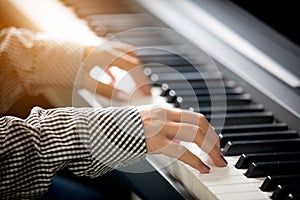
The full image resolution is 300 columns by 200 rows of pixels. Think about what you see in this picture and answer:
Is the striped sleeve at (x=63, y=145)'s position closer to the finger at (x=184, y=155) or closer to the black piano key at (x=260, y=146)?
the finger at (x=184, y=155)

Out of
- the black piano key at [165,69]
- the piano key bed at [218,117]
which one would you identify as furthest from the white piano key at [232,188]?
the black piano key at [165,69]

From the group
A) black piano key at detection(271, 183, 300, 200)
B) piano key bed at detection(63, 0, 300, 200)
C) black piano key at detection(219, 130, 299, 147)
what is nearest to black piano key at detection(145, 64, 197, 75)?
piano key bed at detection(63, 0, 300, 200)

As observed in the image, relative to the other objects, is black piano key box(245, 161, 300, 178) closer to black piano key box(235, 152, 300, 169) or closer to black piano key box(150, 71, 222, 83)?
black piano key box(235, 152, 300, 169)

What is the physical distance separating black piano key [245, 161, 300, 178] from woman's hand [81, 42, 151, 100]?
0.40m

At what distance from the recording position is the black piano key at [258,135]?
4.17 feet

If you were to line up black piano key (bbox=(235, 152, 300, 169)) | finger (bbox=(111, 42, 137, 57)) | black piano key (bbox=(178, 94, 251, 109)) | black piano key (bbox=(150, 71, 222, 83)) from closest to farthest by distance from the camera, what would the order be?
1. black piano key (bbox=(235, 152, 300, 169))
2. black piano key (bbox=(178, 94, 251, 109))
3. black piano key (bbox=(150, 71, 222, 83))
4. finger (bbox=(111, 42, 137, 57))

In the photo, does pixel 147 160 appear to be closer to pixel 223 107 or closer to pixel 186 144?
pixel 186 144

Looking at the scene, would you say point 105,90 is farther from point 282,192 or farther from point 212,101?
point 282,192

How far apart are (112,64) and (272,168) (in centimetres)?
61

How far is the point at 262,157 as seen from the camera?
1.19 m

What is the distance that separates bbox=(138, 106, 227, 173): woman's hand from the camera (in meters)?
1.13

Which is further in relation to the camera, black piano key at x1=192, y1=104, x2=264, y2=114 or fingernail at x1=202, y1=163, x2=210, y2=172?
black piano key at x1=192, y1=104, x2=264, y2=114

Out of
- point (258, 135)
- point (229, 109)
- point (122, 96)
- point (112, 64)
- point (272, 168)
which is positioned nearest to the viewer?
point (272, 168)

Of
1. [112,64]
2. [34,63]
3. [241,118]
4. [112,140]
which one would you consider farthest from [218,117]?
[34,63]
